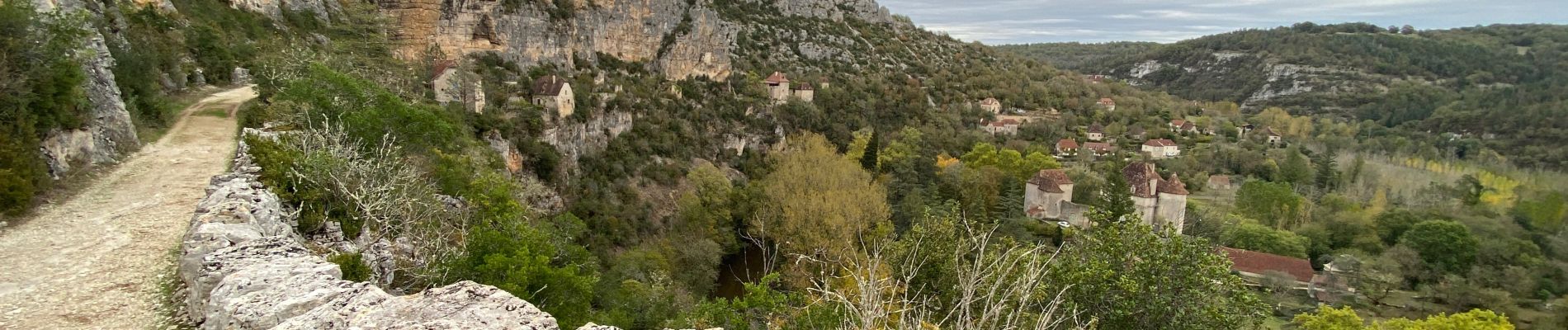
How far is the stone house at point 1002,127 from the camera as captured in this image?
47000 millimetres

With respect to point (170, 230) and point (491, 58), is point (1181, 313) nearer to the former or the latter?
point (170, 230)

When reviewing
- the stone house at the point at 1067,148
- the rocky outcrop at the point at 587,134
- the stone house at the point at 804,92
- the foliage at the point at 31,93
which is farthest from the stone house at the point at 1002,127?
the foliage at the point at 31,93

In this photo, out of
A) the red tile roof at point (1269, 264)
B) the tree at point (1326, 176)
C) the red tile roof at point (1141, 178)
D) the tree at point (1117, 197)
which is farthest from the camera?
the tree at point (1326, 176)

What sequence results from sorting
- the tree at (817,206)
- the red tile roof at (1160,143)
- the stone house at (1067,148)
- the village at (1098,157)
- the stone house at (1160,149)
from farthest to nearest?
the red tile roof at (1160,143) < the stone house at (1160,149) < the stone house at (1067,148) < the village at (1098,157) < the tree at (817,206)

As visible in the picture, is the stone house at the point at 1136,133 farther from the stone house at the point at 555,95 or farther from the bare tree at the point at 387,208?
the bare tree at the point at 387,208

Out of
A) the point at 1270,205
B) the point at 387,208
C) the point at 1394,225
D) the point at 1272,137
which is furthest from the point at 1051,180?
the point at 1272,137

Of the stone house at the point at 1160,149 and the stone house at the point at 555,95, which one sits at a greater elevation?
the stone house at the point at 555,95

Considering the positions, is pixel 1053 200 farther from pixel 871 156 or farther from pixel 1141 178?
pixel 871 156

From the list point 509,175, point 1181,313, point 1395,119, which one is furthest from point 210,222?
point 1395,119

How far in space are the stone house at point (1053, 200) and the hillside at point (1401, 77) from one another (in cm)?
3533

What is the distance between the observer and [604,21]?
37406mm

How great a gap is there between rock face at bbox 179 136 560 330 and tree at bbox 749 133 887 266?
14349 millimetres

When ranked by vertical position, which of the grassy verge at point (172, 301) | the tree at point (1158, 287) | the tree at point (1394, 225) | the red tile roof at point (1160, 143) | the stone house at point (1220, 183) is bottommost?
the tree at point (1394, 225)

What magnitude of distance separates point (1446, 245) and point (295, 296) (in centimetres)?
3829
